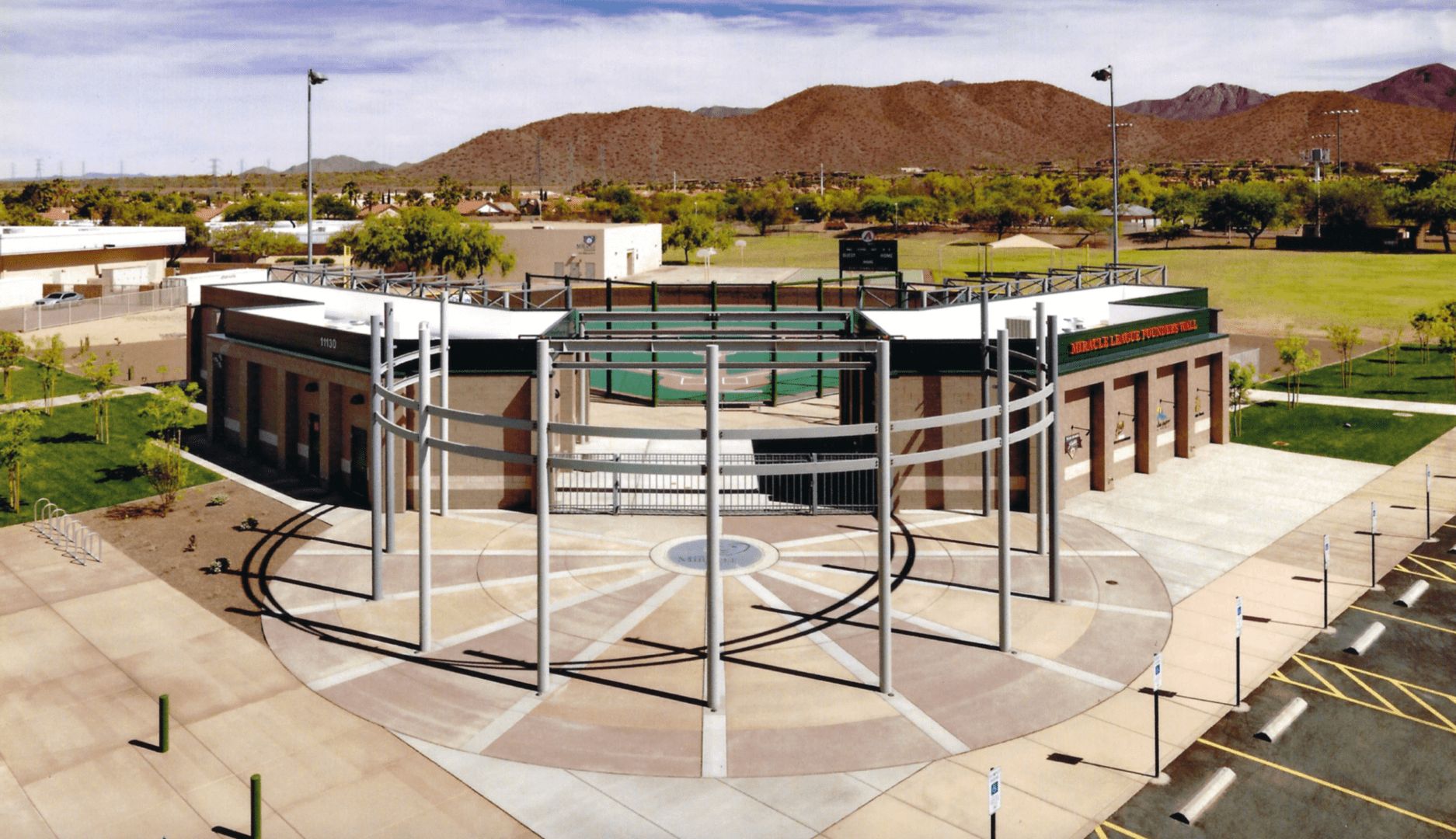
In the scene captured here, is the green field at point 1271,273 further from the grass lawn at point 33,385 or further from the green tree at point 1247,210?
the grass lawn at point 33,385

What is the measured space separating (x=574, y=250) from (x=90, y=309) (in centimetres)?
3989

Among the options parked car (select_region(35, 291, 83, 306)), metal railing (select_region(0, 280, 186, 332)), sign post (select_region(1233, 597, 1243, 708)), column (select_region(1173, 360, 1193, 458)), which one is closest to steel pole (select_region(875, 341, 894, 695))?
sign post (select_region(1233, 597, 1243, 708))

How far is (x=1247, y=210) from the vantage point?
129500mm

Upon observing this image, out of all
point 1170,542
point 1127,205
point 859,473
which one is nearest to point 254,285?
point 859,473

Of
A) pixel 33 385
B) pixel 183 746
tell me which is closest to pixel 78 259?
pixel 33 385

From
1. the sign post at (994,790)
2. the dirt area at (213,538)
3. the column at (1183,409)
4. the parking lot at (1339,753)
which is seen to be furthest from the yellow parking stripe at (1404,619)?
the dirt area at (213,538)

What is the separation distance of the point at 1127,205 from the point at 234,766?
6010 inches

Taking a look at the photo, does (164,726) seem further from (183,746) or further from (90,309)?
(90,309)

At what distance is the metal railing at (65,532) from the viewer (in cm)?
2684

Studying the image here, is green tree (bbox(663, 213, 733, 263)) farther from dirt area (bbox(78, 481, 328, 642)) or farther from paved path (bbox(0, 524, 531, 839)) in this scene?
paved path (bbox(0, 524, 531, 839))

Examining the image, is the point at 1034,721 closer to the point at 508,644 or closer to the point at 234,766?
the point at 508,644

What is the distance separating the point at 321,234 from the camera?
11094cm

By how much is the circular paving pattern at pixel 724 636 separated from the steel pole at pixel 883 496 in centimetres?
79

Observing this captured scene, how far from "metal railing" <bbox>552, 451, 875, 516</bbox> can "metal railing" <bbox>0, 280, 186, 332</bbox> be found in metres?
50.4
